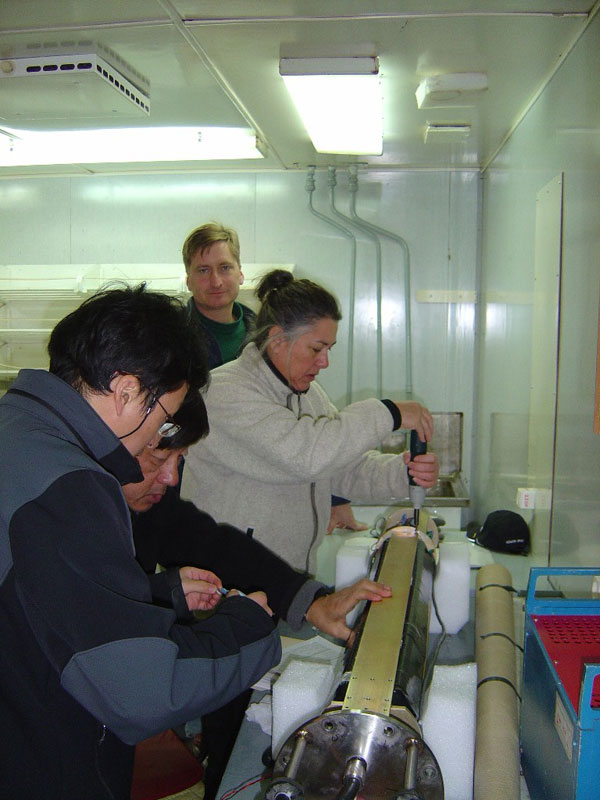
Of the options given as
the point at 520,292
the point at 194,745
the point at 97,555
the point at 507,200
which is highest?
the point at 507,200

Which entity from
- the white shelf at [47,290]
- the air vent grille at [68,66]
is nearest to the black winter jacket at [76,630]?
the air vent grille at [68,66]

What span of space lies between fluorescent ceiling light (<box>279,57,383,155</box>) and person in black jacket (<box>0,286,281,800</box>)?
4.24 feet

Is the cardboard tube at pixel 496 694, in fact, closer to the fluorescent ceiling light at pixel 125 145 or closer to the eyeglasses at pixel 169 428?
the eyeglasses at pixel 169 428

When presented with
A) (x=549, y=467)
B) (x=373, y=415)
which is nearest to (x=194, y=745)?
(x=373, y=415)

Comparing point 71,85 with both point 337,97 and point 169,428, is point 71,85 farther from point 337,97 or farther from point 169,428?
point 169,428

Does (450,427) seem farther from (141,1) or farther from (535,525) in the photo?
(141,1)

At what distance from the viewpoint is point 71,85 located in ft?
6.80

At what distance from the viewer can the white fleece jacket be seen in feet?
5.42

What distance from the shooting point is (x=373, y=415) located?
1.69 meters

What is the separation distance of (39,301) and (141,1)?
7.25 feet

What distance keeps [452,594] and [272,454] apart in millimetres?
560

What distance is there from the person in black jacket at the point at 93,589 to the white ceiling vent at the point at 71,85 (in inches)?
51.5

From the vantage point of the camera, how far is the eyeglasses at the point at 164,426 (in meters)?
0.98

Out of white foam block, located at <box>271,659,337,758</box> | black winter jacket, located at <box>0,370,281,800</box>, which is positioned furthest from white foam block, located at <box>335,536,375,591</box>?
black winter jacket, located at <box>0,370,281,800</box>
